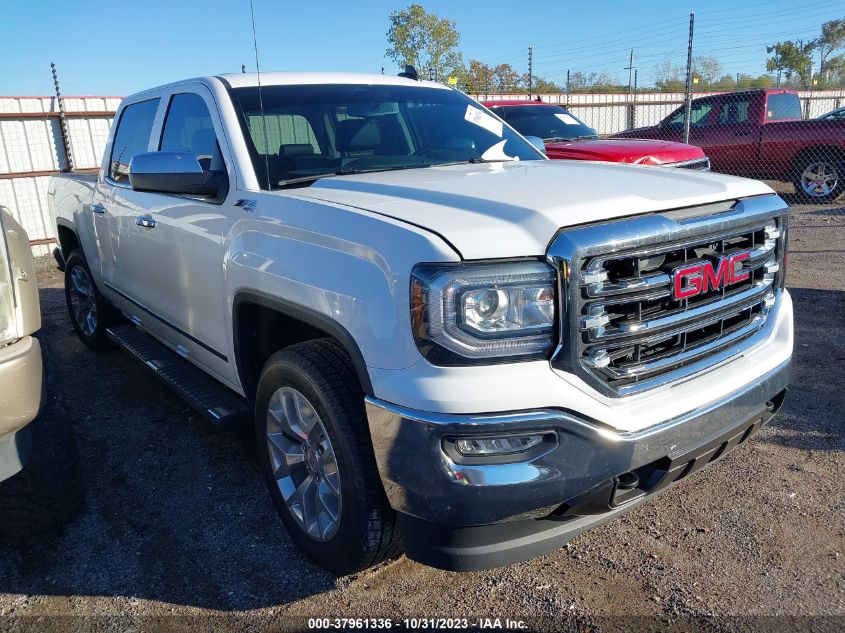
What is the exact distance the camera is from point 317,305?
2.49 metres

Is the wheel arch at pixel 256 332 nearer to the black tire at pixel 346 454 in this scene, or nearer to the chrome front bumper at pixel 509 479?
the black tire at pixel 346 454

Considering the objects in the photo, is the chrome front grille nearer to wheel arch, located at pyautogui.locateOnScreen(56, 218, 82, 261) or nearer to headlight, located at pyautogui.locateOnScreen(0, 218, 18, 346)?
headlight, located at pyautogui.locateOnScreen(0, 218, 18, 346)

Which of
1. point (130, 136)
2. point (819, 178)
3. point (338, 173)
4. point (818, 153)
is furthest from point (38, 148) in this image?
point (819, 178)

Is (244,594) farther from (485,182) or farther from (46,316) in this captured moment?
(46,316)

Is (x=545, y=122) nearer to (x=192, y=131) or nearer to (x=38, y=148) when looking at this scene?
(x=192, y=131)

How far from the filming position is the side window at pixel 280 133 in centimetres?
328

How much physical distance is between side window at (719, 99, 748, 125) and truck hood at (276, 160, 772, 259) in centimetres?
1042

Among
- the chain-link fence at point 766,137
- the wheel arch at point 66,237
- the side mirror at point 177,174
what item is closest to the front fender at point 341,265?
the side mirror at point 177,174

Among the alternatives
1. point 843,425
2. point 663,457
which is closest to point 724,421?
point 663,457

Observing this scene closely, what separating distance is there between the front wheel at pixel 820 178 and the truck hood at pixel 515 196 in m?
10.5

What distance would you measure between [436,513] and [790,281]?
A: 6.15 metres

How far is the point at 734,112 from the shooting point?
12.2 metres

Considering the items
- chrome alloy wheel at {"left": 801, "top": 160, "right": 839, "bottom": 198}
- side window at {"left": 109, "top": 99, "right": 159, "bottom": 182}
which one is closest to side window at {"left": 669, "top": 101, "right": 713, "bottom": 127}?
chrome alloy wheel at {"left": 801, "top": 160, "right": 839, "bottom": 198}

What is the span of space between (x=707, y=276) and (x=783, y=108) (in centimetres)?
1204
